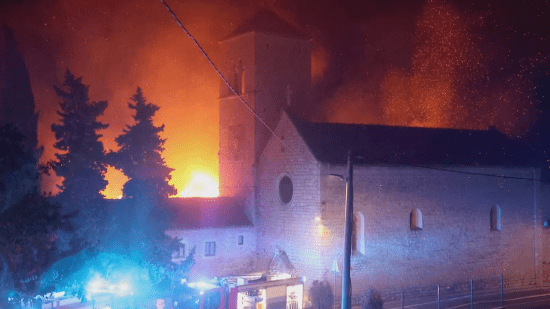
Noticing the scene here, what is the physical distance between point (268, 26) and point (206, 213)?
13273mm

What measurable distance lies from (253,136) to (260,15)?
351 inches

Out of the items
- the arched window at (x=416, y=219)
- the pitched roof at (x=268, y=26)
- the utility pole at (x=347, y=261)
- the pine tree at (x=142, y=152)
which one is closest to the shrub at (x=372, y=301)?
the utility pole at (x=347, y=261)

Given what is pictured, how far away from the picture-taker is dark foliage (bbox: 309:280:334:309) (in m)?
30.6

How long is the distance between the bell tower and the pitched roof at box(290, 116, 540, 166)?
5321mm

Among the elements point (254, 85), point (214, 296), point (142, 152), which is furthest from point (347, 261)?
point (254, 85)

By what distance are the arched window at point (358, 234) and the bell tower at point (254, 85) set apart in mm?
7484

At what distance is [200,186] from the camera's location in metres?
51.2

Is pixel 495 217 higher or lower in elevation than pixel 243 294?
higher

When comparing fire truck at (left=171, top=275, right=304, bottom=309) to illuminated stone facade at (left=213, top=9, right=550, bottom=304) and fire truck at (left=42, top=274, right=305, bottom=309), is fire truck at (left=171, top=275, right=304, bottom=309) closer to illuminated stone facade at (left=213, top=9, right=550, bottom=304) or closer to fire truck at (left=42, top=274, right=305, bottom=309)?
fire truck at (left=42, top=274, right=305, bottom=309)

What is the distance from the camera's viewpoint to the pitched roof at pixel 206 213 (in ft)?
113

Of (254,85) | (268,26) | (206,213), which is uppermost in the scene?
(268,26)

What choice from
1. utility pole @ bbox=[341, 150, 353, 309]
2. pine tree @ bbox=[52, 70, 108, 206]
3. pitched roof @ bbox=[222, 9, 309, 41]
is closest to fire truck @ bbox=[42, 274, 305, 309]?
pine tree @ bbox=[52, 70, 108, 206]

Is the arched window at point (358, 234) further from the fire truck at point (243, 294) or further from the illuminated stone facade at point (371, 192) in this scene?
the fire truck at point (243, 294)

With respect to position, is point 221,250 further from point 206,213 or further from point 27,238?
point 27,238
